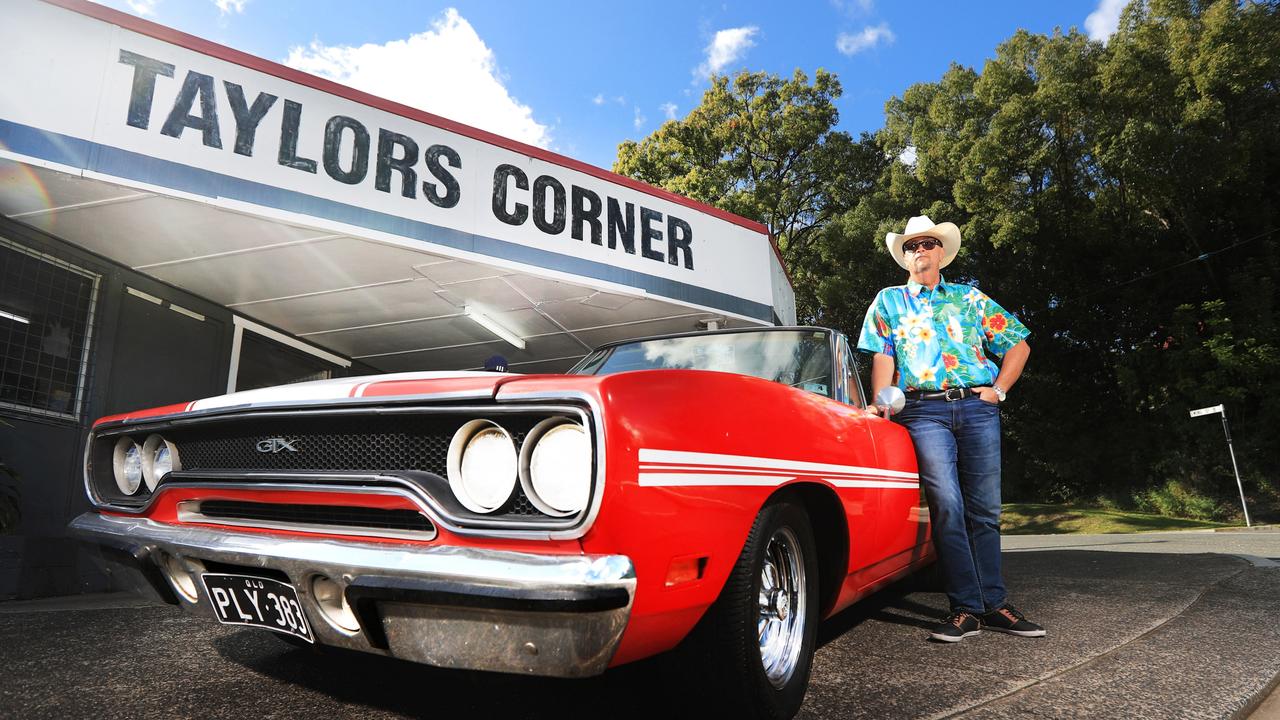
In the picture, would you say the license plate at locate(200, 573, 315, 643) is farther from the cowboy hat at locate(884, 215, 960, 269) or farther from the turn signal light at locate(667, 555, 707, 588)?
the cowboy hat at locate(884, 215, 960, 269)

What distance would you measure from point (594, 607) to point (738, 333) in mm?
1889

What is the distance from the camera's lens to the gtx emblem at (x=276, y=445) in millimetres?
1807

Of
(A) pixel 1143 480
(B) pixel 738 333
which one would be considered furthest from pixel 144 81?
(A) pixel 1143 480

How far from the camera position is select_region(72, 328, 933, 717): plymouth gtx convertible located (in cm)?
136

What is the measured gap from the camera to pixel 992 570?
2963 millimetres

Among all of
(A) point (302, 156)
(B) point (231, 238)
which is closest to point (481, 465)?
(A) point (302, 156)

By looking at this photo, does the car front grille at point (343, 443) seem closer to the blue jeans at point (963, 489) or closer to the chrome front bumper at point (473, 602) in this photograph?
the chrome front bumper at point (473, 602)

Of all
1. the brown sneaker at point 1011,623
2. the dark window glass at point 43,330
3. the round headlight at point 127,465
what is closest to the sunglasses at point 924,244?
the brown sneaker at point 1011,623

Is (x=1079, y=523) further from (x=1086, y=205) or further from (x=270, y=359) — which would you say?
(x=270, y=359)

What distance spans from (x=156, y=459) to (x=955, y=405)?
2886 millimetres

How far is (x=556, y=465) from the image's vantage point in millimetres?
1455

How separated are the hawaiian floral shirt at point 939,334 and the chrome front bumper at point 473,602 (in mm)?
2110

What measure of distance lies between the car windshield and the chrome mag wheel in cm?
84

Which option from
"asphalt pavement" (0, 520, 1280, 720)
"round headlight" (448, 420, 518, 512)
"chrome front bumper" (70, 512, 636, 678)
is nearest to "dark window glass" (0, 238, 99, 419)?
"asphalt pavement" (0, 520, 1280, 720)
